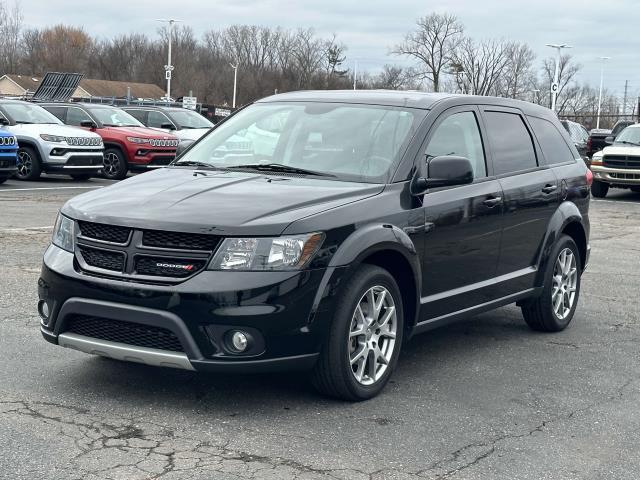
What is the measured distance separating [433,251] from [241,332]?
1.52 metres

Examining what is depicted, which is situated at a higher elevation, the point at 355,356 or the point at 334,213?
the point at 334,213

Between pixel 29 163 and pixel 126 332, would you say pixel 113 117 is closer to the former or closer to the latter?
pixel 29 163

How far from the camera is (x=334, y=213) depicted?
5.05 metres

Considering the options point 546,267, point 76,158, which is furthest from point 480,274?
point 76,158

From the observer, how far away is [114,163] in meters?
22.0

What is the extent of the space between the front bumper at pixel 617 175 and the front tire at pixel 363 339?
17.5m

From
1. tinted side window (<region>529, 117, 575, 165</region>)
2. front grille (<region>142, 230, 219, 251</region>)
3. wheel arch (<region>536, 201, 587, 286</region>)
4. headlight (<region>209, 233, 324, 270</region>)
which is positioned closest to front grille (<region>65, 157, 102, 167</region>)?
tinted side window (<region>529, 117, 575, 165</region>)

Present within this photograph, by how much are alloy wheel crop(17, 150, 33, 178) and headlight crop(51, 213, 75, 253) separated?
15533 mm

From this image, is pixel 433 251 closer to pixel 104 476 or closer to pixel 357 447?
pixel 357 447

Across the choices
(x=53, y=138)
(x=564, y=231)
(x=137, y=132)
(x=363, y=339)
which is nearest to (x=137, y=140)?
(x=137, y=132)

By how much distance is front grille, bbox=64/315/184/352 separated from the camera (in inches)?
190

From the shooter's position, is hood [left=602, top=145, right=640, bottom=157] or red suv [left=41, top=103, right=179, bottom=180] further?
red suv [left=41, top=103, right=179, bottom=180]

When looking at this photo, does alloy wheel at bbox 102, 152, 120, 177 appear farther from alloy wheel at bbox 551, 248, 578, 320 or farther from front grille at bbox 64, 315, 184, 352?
front grille at bbox 64, 315, 184, 352

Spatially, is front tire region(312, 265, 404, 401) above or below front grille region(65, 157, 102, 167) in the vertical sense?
above
